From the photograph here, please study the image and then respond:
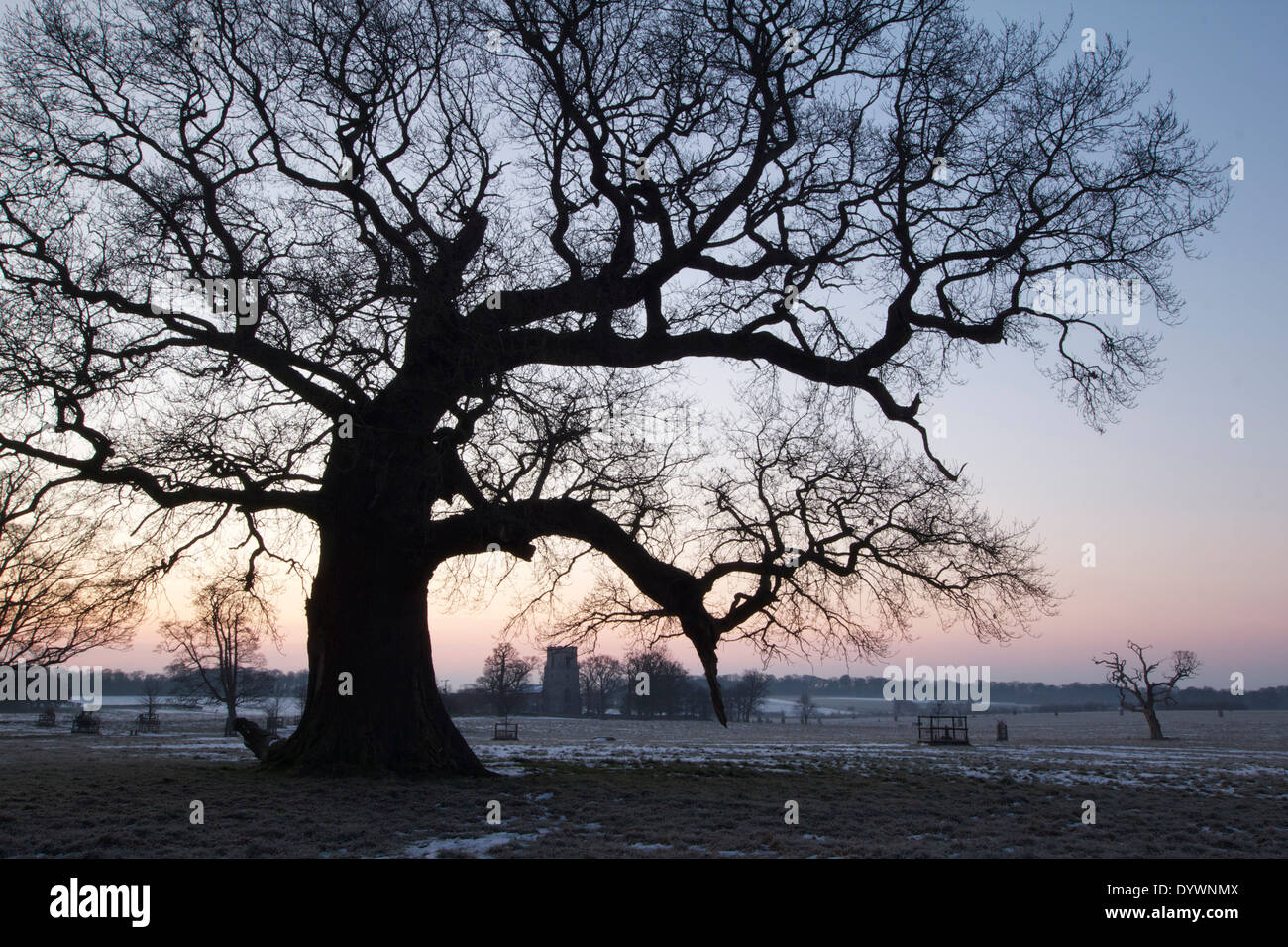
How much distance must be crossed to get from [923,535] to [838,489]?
163 centimetres

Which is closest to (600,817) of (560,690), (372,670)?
(372,670)

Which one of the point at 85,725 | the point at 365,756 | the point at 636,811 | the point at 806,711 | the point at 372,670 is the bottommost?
the point at 806,711

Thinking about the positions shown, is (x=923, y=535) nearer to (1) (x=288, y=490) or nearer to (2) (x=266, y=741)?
(1) (x=288, y=490)

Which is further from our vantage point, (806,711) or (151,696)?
(806,711)

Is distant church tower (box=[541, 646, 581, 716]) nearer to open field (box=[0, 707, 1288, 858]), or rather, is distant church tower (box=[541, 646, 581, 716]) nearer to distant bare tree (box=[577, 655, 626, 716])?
distant bare tree (box=[577, 655, 626, 716])

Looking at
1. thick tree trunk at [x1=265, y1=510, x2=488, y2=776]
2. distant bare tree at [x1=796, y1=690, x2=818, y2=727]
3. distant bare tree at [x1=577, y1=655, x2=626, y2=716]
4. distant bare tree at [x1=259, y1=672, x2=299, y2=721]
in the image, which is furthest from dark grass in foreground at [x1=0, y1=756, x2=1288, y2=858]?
distant bare tree at [x1=796, y1=690, x2=818, y2=727]

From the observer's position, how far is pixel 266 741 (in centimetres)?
1702

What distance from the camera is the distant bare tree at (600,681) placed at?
84.4 m

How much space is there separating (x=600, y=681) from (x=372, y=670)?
74393 mm

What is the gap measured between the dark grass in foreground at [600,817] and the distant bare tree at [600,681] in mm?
67619

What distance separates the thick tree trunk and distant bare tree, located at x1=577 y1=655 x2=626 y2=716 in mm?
66560

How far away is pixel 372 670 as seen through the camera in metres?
15.0

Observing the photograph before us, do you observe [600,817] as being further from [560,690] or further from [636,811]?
[560,690]
